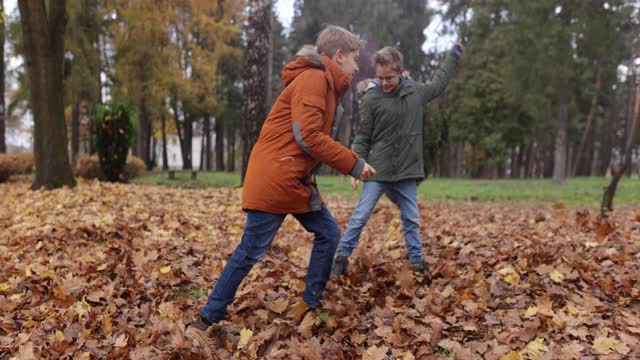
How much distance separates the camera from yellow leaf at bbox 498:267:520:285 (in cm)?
427

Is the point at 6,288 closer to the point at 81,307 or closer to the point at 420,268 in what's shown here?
the point at 81,307

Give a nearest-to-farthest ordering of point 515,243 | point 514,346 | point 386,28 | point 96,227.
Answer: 1. point 514,346
2. point 515,243
3. point 96,227
4. point 386,28

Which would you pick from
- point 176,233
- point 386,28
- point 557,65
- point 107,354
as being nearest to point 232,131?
point 386,28

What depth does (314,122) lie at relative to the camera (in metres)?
3.06

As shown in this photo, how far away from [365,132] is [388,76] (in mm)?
519

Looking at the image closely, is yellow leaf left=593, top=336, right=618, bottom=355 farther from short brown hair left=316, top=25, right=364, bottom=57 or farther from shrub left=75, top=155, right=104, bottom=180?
shrub left=75, top=155, right=104, bottom=180

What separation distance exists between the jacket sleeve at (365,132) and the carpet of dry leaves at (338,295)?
101 centimetres

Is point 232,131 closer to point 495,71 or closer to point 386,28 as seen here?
point 386,28

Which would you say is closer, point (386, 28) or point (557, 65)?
point (557, 65)

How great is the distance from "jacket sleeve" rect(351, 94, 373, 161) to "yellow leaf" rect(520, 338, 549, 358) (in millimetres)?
2067

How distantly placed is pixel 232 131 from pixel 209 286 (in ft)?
124

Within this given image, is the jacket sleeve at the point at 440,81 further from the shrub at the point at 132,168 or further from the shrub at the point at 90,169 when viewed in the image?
the shrub at the point at 90,169

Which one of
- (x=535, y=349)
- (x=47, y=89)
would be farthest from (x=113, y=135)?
(x=535, y=349)

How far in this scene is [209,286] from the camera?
451 centimetres
